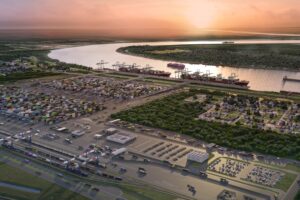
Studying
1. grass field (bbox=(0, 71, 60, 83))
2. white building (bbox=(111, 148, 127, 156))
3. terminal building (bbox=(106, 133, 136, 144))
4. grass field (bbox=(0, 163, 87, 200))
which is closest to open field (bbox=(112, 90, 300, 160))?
terminal building (bbox=(106, 133, 136, 144))

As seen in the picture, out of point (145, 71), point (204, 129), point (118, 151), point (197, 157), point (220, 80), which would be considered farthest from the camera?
point (145, 71)

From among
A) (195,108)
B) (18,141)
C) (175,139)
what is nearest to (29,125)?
(18,141)

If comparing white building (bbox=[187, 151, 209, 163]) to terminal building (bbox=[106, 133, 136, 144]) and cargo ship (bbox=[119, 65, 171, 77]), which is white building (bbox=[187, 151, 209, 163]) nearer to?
terminal building (bbox=[106, 133, 136, 144])

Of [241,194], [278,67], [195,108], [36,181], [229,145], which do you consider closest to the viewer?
[241,194]

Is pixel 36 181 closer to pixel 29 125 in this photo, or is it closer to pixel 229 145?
pixel 29 125

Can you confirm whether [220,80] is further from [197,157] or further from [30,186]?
[30,186]

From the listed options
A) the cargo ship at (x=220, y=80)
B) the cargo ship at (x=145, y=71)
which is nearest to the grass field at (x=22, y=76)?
the cargo ship at (x=145, y=71)

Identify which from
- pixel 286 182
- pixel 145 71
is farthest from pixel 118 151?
pixel 145 71
